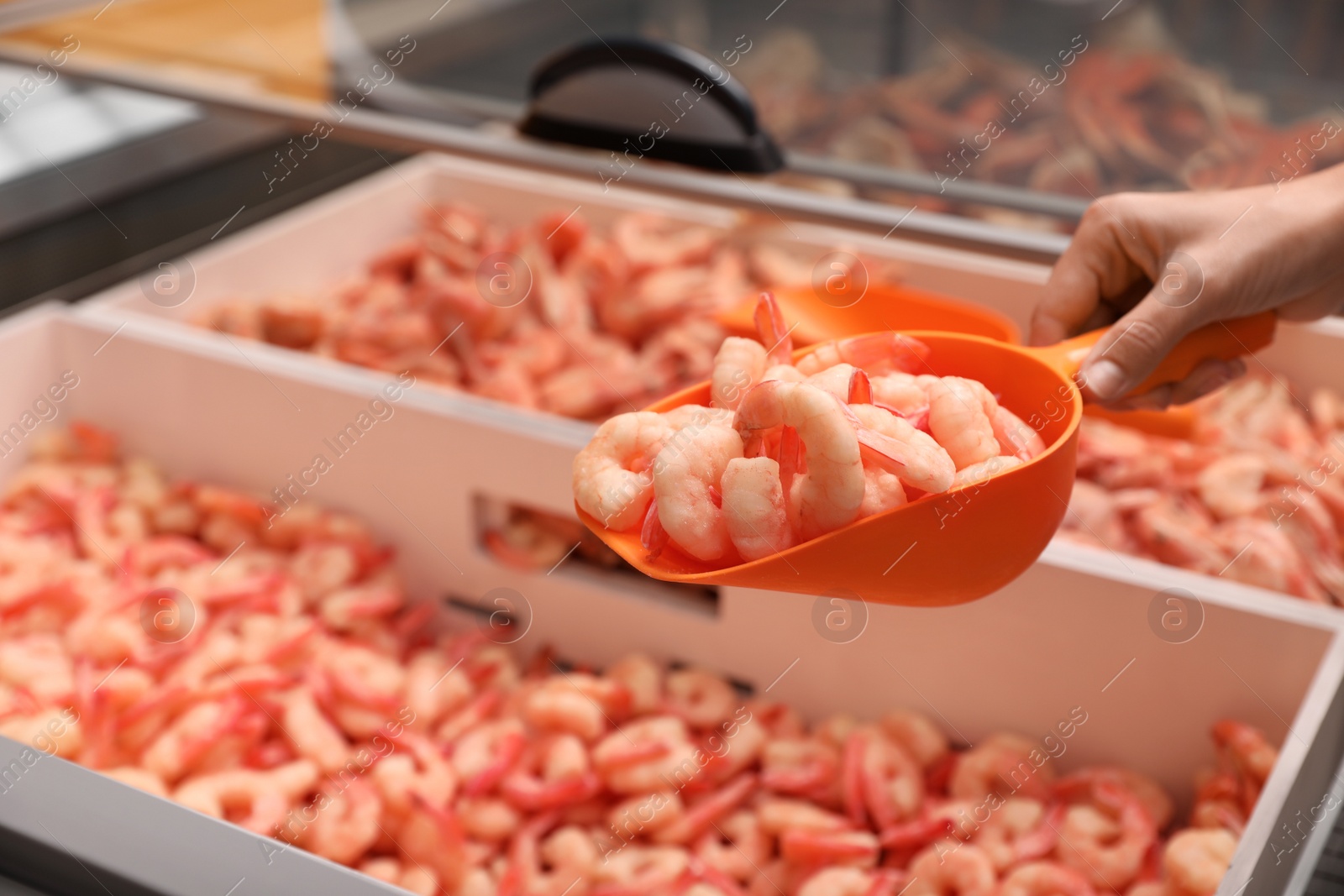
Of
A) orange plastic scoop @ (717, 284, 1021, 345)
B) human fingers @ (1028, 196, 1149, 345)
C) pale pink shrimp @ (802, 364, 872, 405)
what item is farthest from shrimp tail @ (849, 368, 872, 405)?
orange plastic scoop @ (717, 284, 1021, 345)

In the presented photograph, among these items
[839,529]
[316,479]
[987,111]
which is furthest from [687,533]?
[987,111]

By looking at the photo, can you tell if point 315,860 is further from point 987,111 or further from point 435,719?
point 987,111

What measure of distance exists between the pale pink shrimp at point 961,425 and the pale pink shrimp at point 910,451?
2 centimetres

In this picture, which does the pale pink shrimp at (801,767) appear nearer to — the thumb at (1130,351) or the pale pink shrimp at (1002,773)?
the pale pink shrimp at (1002,773)

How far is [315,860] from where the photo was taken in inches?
34.1

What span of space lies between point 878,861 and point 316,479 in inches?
38.0

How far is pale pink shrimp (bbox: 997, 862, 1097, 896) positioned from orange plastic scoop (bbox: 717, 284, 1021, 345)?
2.08 feet

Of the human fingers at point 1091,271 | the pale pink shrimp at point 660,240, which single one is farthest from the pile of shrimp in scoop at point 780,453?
the pale pink shrimp at point 660,240

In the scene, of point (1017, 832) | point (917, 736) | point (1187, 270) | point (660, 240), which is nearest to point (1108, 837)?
point (1017, 832)

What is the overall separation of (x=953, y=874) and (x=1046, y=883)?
9 cm

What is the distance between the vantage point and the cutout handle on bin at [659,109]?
1544 millimetres

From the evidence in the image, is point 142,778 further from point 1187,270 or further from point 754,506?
point 1187,270

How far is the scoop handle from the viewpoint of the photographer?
3.55 ft

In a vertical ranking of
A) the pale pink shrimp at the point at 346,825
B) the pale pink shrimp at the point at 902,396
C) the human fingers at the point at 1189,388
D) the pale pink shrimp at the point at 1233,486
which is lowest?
the pale pink shrimp at the point at 346,825
